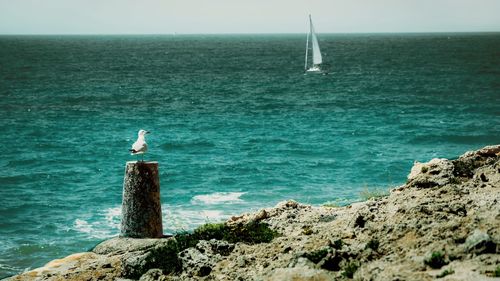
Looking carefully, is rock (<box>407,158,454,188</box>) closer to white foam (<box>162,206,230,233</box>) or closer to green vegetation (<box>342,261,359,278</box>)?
green vegetation (<box>342,261,359,278</box>)

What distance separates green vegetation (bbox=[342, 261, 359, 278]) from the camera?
371 inches

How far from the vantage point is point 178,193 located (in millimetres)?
33500

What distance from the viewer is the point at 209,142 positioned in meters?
47.5

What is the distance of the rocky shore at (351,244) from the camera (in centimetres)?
926

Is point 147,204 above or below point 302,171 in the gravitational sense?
above

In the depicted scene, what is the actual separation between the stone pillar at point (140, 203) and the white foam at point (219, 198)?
54.2 ft

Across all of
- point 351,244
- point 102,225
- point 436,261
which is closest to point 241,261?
point 351,244

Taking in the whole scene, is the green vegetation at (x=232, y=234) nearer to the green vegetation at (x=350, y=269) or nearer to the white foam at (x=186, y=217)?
the green vegetation at (x=350, y=269)

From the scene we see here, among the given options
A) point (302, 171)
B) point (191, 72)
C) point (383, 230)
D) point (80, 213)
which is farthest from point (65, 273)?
point (191, 72)

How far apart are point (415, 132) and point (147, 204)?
39239 mm

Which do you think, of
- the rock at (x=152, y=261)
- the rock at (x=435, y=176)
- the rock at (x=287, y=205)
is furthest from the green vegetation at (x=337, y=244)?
the rock at (x=287, y=205)

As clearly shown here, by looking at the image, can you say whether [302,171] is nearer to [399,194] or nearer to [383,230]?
[399,194]

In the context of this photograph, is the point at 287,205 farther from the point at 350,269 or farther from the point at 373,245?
the point at 350,269

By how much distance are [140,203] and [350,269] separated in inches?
265
